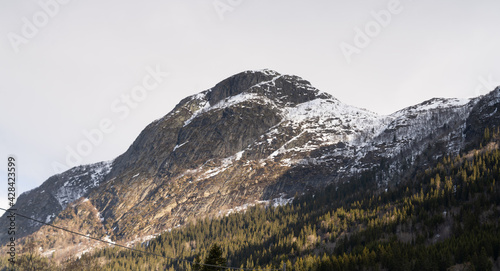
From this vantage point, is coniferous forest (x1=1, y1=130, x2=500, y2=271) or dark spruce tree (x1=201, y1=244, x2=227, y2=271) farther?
coniferous forest (x1=1, y1=130, x2=500, y2=271)

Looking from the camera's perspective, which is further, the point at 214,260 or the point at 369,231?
the point at 369,231

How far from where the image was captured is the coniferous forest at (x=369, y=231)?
100750mm

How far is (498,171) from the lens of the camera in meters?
133

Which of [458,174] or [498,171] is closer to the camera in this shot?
[498,171]

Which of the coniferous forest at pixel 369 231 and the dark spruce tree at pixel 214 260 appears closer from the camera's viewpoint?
the dark spruce tree at pixel 214 260

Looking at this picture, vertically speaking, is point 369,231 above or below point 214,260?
below

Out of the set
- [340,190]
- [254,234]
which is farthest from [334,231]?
[340,190]

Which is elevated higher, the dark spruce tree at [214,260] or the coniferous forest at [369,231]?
the dark spruce tree at [214,260]

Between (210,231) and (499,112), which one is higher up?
(499,112)

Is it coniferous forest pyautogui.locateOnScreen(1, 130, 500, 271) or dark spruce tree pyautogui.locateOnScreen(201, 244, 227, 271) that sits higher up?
dark spruce tree pyautogui.locateOnScreen(201, 244, 227, 271)

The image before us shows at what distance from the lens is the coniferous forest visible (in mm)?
100750

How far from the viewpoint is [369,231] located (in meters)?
129

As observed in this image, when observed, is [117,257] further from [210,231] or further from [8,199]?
Answer: [8,199]

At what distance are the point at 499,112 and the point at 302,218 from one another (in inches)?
4661
